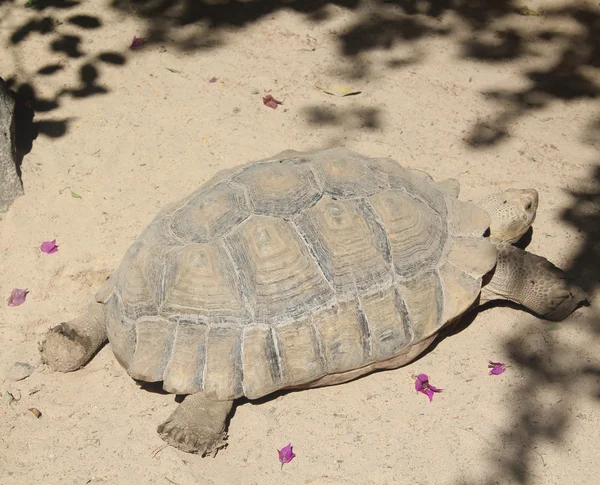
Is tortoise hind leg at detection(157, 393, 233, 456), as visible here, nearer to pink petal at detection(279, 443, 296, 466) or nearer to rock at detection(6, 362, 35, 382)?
pink petal at detection(279, 443, 296, 466)

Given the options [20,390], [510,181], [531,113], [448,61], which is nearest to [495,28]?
[448,61]

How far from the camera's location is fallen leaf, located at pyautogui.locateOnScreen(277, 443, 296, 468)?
3.65m

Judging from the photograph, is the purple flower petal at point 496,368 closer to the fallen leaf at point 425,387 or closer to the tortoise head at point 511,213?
the fallen leaf at point 425,387

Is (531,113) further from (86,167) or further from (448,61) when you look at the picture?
(86,167)

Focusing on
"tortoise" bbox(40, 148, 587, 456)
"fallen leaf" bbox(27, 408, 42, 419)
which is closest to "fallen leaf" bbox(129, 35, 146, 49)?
"tortoise" bbox(40, 148, 587, 456)

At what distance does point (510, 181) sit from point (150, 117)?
10.3 ft

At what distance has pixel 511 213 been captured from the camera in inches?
174

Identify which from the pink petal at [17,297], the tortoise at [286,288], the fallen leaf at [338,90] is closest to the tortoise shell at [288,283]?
the tortoise at [286,288]

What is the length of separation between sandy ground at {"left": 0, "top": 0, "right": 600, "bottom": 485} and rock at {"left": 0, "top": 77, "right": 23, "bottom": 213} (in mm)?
103

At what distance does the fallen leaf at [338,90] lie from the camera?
19.9ft

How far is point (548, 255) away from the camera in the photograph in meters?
4.65

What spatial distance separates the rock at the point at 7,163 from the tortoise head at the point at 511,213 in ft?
11.8

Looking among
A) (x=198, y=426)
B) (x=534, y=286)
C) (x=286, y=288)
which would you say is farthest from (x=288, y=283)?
(x=534, y=286)

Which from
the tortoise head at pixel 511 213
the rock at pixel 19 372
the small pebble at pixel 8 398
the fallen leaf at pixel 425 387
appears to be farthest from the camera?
the tortoise head at pixel 511 213
